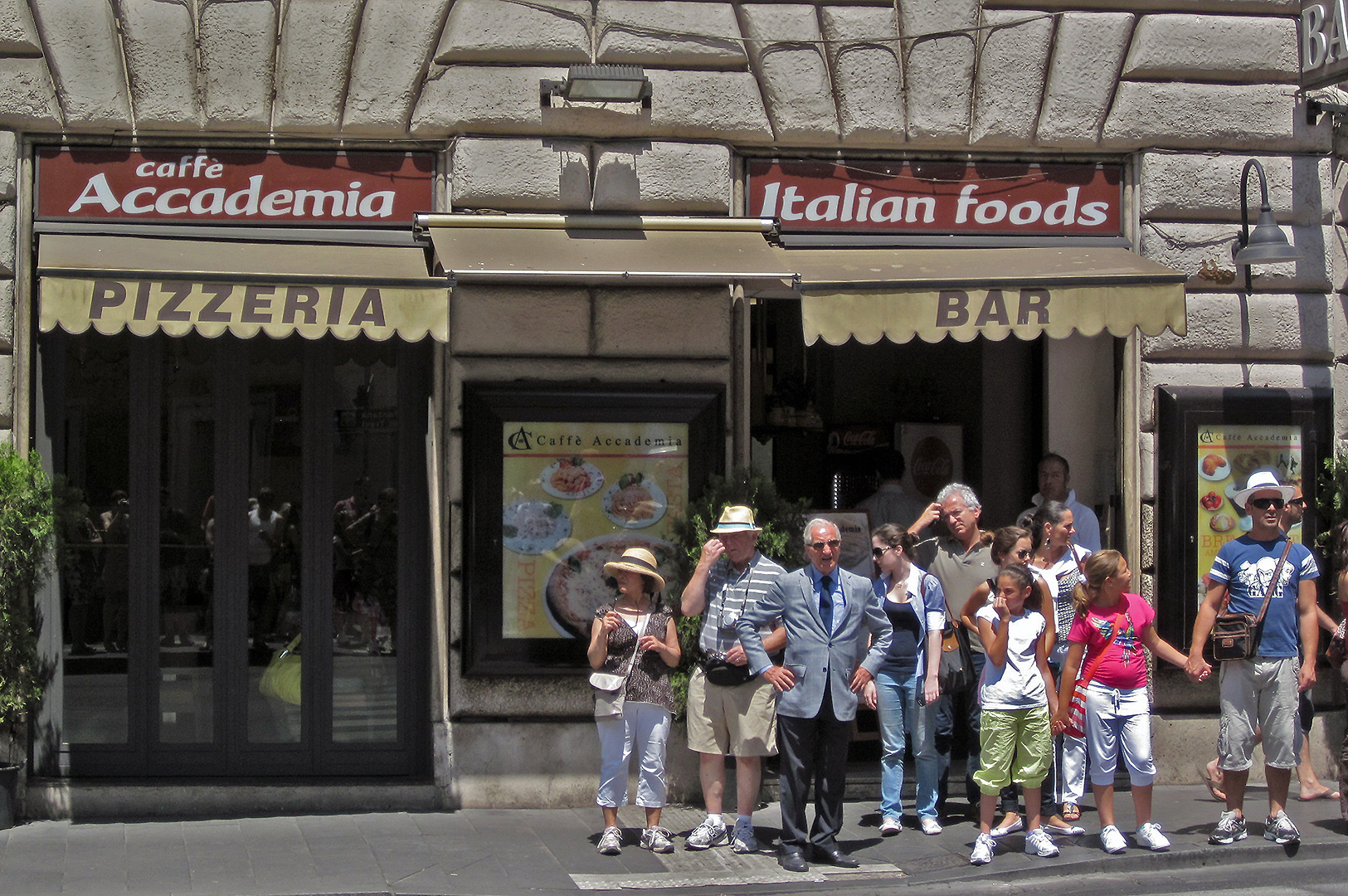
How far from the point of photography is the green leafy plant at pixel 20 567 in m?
7.75

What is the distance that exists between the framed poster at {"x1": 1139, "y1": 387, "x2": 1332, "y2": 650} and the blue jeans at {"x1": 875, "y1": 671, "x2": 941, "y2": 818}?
6.81 ft

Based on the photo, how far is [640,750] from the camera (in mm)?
7430

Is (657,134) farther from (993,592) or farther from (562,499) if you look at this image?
(993,592)

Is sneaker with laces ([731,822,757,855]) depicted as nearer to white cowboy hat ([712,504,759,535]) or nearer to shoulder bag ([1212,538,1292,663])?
white cowboy hat ([712,504,759,535])

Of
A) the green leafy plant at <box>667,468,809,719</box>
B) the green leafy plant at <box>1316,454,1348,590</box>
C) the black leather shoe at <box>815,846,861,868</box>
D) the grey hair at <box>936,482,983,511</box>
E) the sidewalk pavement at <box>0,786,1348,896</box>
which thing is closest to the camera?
the sidewalk pavement at <box>0,786,1348,896</box>

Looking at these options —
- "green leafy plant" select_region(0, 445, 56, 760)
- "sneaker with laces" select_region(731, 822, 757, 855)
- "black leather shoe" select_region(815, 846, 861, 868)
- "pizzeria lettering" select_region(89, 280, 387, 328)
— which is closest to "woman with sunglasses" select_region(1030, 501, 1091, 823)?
"black leather shoe" select_region(815, 846, 861, 868)

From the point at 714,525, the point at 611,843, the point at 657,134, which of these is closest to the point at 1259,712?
the point at 714,525

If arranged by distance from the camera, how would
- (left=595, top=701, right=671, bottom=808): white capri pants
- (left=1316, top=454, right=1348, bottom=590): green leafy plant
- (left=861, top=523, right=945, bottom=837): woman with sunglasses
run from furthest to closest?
1. (left=1316, top=454, right=1348, bottom=590): green leafy plant
2. (left=861, top=523, right=945, bottom=837): woman with sunglasses
3. (left=595, top=701, right=671, bottom=808): white capri pants

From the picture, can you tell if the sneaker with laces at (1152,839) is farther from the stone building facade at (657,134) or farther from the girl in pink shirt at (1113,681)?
the stone building facade at (657,134)

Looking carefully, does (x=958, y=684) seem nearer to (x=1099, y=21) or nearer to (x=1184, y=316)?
(x=1184, y=316)

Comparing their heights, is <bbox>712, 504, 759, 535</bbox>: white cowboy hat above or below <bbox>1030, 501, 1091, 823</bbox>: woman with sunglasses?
above

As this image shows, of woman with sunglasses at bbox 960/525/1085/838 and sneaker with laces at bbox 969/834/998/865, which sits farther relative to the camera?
woman with sunglasses at bbox 960/525/1085/838

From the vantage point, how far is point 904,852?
24.2 ft

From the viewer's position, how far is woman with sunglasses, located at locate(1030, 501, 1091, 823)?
7.52 m
